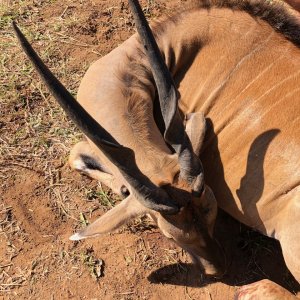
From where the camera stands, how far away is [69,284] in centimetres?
439

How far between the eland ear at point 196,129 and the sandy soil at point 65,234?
92cm

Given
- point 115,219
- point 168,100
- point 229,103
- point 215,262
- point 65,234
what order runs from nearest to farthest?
point 168,100
point 115,219
point 215,262
point 229,103
point 65,234

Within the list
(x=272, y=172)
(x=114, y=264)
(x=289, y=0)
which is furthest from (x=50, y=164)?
(x=289, y=0)

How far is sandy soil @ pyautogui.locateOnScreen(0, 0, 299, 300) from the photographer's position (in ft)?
14.3

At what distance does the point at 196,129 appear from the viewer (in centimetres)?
420

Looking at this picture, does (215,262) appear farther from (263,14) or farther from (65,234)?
(263,14)

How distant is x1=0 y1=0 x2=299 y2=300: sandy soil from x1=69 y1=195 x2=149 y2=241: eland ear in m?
0.79

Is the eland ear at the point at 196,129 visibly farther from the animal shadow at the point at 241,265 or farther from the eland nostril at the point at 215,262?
the animal shadow at the point at 241,265

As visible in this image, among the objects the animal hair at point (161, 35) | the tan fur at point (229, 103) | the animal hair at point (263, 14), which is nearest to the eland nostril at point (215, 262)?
the tan fur at point (229, 103)

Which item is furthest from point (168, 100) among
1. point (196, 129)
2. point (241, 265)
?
point (241, 265)

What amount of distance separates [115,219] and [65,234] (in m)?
1.10

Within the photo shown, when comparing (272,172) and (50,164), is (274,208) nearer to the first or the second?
(272,172)

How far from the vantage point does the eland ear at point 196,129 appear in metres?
4.07

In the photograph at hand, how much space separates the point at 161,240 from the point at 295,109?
152cm
